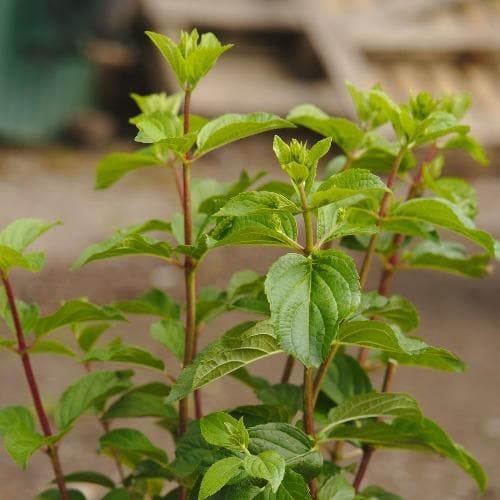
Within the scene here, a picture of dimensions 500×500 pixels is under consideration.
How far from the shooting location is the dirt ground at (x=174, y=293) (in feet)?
9.77

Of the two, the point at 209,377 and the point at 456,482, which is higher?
the point at 209,377

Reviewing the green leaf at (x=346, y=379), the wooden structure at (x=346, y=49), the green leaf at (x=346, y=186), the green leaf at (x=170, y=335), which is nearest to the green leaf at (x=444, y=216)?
the green leaf at (x=346, y=186)

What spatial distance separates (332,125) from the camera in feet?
4.44

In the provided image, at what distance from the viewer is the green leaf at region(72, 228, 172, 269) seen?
1.15 meters

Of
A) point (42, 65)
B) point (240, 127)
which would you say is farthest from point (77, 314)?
point (42, 65)

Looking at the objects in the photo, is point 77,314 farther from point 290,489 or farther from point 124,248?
point 290,489

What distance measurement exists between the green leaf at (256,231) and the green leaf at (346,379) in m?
0.30

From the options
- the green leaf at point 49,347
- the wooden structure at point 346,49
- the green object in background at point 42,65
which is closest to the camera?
the green leaf at point 49,347

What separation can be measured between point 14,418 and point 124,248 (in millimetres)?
343

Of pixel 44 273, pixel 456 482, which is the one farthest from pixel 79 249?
pixel 456 482

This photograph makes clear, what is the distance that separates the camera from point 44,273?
13.3 ft

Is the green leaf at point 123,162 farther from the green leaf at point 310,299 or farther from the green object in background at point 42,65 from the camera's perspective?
the green object in background at point 42,65

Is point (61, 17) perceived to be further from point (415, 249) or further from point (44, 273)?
point (415, 249)

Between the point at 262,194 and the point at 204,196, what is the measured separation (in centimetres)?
37
